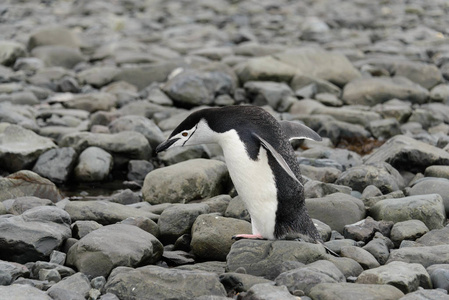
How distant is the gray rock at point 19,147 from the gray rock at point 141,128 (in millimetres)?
1004

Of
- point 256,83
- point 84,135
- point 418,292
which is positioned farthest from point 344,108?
point 418,292

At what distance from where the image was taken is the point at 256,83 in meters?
9.92

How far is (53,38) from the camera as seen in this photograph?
44.1ft

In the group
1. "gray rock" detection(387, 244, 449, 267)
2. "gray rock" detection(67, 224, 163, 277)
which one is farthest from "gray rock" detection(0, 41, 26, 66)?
"gray rock" detection(387, 244, 449, 267)

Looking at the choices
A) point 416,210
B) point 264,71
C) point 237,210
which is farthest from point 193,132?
point 264,71

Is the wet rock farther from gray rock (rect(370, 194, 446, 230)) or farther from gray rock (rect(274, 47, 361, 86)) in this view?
gray rock (rect(274, 47, 361, 86))

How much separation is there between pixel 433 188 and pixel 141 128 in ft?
11.8

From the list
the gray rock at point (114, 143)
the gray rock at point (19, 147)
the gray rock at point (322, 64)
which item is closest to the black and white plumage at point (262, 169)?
the gray rock at point (114, 143)

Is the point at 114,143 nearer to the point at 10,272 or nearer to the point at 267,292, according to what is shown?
the point at 10,272

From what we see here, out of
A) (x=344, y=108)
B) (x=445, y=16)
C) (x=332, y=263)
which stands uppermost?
(x=332, y=263)

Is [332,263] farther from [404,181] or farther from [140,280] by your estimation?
[404,181]

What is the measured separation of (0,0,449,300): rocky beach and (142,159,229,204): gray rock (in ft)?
0.06

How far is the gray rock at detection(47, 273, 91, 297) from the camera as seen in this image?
3721 millimetres

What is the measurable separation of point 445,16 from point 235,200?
50.0 ft
